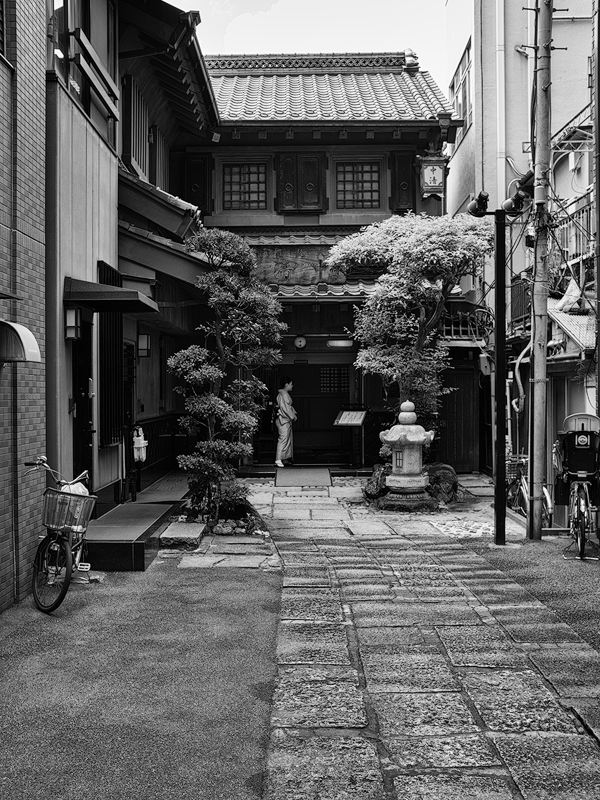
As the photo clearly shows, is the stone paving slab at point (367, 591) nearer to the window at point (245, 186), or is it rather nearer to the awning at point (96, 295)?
the awning at point (96, 295)

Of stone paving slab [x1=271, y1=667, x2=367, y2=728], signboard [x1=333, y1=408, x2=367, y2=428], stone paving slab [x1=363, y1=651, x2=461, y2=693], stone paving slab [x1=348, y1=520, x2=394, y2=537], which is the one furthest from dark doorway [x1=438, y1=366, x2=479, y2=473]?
stone paving slab [x1=271, y1=667, x2=367, y2=728]

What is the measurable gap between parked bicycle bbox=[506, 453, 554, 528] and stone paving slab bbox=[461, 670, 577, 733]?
6.50m

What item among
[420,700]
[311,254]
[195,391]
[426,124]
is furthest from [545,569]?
[426,124]

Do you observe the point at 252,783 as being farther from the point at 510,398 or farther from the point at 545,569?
the point at 510,398

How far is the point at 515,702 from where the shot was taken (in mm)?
5645

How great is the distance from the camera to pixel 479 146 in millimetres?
21234

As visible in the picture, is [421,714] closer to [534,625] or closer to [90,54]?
[534,625]

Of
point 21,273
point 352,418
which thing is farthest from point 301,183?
point 21,273

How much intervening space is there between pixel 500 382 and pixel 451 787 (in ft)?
27.5

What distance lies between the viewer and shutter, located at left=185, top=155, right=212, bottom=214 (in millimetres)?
20781

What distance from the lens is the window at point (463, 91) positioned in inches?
883

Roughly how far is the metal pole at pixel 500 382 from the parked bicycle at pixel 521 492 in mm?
653

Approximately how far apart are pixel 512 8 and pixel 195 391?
14758 millimetres

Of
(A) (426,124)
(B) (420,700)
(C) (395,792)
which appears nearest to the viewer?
(C) (395,792)
